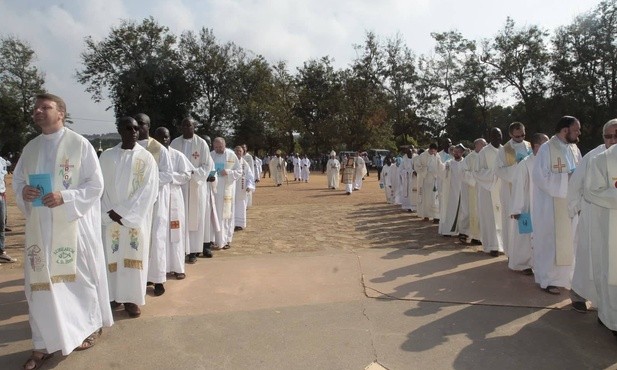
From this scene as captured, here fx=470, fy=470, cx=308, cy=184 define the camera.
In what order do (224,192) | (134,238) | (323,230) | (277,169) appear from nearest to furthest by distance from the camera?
(134,238) → (224,192) → (323,230) → (277,169)

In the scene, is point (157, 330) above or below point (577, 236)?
below

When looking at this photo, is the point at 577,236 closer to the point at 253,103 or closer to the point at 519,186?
the point at 519,186

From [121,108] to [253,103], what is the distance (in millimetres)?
12713

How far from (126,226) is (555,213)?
501 centimetres

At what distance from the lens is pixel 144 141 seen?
619 cm

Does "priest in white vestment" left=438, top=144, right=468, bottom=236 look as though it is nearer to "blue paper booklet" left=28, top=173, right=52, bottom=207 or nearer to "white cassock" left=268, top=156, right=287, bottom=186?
"blue paper booklet" left=28, top=173, right=52, bottom=207

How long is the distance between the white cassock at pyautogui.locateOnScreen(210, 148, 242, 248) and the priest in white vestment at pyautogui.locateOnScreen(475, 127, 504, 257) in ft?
14.8

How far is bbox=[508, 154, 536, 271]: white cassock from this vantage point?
6.40 metres

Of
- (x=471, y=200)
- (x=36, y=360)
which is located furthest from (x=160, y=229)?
(x=471, y=200)

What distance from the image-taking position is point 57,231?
403cm

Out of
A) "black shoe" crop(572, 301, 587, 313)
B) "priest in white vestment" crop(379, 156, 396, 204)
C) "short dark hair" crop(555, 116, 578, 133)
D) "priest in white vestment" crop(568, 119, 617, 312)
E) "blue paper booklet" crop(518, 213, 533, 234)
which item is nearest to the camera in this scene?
"priest in white vestment" crop(568, 119, 617, 312)

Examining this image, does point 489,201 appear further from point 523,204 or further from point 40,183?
point 40,183

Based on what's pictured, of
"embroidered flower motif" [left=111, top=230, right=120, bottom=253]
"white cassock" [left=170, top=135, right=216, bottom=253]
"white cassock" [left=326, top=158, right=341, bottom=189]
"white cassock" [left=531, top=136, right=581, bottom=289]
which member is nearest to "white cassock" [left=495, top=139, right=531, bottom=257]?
"white cassock" [left=531, top=136, right=581, bottom=289]


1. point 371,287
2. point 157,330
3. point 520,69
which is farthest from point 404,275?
point 520,69
